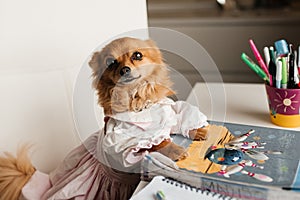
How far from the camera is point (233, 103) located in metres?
1.04

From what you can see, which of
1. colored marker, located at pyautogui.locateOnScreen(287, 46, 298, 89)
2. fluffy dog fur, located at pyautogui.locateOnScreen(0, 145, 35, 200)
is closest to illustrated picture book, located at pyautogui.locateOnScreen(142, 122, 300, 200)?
colored marker, located at pyautogui.locateOnScreen(287, 46, 298, 89)

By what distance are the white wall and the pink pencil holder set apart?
1.41 ft

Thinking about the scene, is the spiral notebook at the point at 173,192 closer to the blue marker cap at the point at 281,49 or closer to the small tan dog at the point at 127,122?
the small tan dog at the point at 127,122

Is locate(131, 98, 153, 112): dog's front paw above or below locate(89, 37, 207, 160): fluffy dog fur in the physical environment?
below

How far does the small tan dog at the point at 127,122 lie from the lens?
71 centimetres

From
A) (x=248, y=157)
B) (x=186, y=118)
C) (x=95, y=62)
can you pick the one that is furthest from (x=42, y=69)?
(x=248, y=157)

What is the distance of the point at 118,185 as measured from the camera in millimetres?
743

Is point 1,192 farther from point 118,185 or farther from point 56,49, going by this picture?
point 56,49

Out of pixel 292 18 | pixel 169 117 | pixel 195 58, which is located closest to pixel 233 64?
pixel 292 18

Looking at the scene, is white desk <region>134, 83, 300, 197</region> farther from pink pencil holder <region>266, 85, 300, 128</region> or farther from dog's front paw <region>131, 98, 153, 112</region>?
dog's front paw <region>131, 98, 153, 112</region>

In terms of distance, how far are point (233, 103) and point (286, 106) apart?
166 millimetres

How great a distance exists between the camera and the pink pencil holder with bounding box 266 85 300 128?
883mm

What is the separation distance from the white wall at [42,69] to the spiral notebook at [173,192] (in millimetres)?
348

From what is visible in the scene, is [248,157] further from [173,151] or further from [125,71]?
[125,71]
